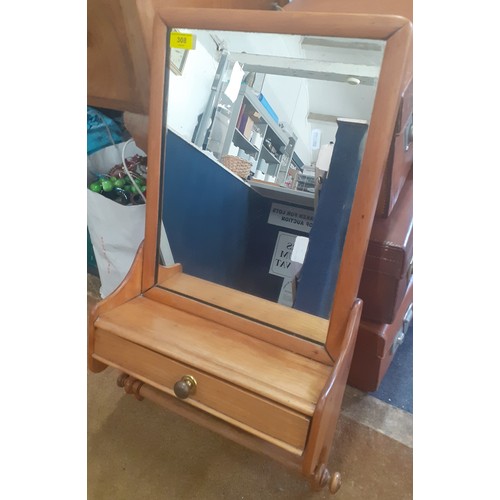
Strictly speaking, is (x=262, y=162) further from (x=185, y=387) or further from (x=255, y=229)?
(x=185, y=387)

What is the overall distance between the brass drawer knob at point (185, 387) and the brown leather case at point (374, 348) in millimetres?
426

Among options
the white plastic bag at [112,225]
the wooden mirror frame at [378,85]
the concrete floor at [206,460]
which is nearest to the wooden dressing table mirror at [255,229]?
the wooden mirror frame at [378,85]

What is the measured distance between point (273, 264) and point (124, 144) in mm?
570

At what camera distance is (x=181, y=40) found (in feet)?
1.98

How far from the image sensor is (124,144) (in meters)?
0.98

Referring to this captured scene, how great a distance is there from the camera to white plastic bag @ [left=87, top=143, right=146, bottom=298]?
93 cm

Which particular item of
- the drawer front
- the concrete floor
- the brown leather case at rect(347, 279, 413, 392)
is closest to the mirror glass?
the drawer front

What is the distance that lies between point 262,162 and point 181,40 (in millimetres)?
317

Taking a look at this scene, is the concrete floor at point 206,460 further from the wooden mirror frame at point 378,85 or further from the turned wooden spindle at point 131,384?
the wooden mirror frame at point 378,85

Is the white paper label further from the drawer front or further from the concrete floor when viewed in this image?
the concrete floor

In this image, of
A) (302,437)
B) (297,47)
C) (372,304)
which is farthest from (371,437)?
(297,47)

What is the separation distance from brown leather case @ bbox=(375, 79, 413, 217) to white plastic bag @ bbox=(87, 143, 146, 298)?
1.96ft

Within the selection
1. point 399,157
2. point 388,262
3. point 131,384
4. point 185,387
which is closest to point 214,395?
point 185,387

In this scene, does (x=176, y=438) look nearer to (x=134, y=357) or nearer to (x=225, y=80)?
(x=134, y=357)
